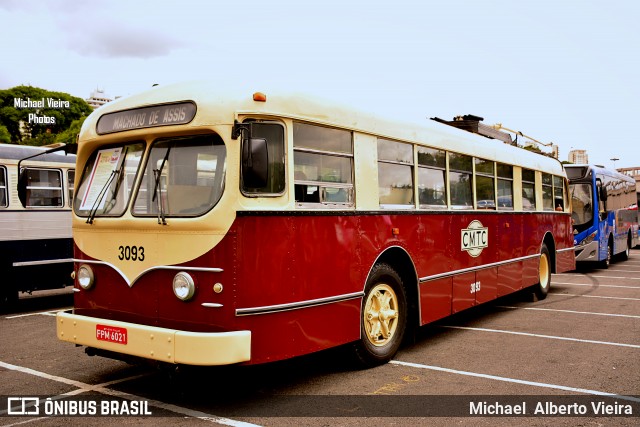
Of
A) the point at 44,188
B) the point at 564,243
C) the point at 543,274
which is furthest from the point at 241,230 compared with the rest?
the point at 564,243

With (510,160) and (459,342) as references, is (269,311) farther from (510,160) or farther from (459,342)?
(510,160)

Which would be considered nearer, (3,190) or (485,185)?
(485,185)

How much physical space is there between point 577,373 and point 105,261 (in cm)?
476

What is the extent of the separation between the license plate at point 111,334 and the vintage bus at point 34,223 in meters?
6.13

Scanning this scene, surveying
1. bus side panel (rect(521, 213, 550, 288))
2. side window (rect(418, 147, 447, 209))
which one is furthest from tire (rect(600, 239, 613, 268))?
side window (rect(418, 147, 447, 209))

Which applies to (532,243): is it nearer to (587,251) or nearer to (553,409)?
(553,409)

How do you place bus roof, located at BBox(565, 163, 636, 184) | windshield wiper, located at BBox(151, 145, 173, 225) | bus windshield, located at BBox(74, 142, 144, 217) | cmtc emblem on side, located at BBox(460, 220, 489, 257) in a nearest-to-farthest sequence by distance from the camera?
windshield wiper, located at BBox(151, 145, 173, 225) → bus windshield, located at BBox(74, 142, 144, 217) → cmtc emblem on side, located at BBox(460, 220, 489, 257) → bus roof, located at BBox(565, 163, 636, 184)

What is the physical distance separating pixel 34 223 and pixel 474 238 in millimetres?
7745

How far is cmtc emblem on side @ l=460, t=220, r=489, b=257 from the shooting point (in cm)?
827

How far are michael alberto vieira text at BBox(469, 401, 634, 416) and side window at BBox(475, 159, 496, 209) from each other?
395 centimetres

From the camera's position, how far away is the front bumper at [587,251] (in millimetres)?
17406

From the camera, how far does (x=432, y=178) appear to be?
755 cm

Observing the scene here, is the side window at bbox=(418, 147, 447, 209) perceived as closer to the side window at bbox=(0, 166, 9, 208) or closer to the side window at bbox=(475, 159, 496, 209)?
the side window at bbox=(475, 159, 496, 209)

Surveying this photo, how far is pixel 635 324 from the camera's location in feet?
29.2
